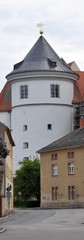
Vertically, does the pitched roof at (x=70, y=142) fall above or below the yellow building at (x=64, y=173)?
above

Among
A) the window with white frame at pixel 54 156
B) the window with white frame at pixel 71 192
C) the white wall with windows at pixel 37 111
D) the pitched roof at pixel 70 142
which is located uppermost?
the white wall with windows at pixel 37 111

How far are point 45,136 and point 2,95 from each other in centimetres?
1752

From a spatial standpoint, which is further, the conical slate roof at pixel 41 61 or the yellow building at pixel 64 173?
the conical slate roof at pixel 41 61

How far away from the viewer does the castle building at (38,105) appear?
12138 cm

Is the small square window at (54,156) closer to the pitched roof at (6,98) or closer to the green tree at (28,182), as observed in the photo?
the green tree at (28,182)

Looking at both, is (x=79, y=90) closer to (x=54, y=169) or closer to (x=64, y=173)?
(x=54, y=169)

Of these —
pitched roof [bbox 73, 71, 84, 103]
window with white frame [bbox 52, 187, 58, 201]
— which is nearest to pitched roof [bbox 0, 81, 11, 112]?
pitched roof [bbox 73, 71, 84, 103]

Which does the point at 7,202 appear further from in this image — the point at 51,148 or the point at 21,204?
the point at 21,204

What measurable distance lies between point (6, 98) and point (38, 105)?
1246 centimetres

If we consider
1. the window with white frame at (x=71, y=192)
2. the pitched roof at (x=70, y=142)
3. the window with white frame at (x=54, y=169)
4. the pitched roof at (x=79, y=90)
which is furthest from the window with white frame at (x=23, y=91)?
the window with white frame at (x=71, y=192)

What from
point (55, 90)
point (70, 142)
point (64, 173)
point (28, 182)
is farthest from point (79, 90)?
point (64, 173)

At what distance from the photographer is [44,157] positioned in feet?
324

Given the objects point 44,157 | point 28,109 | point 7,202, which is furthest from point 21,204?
point 7,202

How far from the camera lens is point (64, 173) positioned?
305 ft
